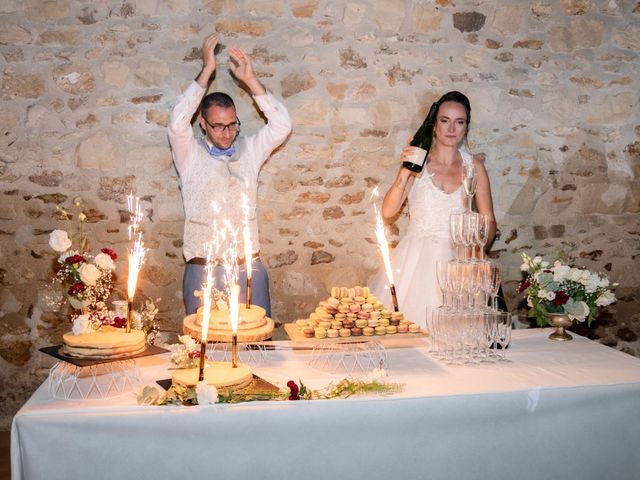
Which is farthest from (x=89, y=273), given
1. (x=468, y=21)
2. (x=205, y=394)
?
(x=468, y=21)

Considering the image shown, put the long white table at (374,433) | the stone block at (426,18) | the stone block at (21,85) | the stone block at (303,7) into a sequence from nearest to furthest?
the long white table at (374,433)
the stone block at (21,85)
the stone block at (303,7)
the stone block at (426,18)

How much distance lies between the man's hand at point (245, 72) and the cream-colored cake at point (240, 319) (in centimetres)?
177

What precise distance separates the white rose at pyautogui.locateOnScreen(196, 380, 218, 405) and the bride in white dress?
202cm

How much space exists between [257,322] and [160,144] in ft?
6.65

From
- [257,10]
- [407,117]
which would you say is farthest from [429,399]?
[257,10]

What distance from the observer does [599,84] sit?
452 centimetres

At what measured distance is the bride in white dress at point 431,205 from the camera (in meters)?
3.92

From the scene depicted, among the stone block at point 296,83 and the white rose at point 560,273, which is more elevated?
the stone block at point 296,83

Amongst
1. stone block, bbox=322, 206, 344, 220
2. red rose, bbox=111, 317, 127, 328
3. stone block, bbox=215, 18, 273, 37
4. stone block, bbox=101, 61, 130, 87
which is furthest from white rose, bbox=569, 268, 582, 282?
stone block, bbox=101, 61, 130, 87

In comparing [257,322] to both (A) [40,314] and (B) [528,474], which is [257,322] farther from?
(A) [40,314]

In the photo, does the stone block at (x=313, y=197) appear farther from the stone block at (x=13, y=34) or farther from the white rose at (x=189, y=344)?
the white rose at (x=189, y=344)

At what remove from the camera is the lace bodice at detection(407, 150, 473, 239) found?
3.96m

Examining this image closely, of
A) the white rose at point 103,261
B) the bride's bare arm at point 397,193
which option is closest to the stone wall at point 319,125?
the bride's bare arm at point 397,193

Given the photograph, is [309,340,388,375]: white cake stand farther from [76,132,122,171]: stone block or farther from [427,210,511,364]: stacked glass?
[76,132,122,171]: stone block
